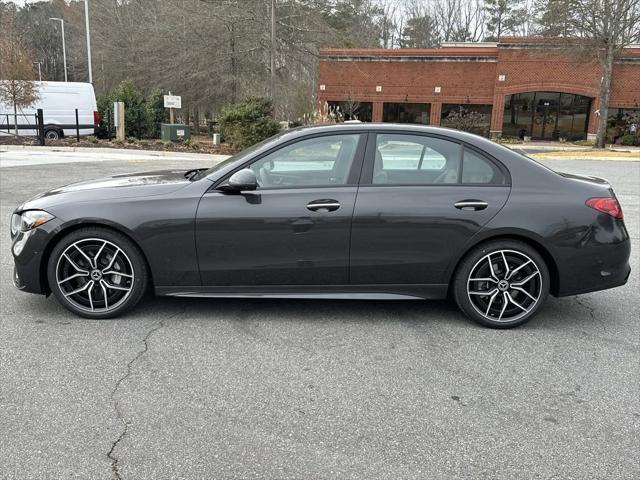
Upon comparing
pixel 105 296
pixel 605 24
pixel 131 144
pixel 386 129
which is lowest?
pixel 105 296

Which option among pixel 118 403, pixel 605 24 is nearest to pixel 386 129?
pixel 118 403

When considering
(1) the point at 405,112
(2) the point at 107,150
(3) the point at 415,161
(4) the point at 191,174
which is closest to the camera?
(3) the point at 415,161

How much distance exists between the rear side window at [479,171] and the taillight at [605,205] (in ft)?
2.30

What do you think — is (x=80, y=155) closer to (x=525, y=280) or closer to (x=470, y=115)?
(x=525, y=280)

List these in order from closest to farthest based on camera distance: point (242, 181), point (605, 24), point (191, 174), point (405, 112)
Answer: point (242, 181) < point (191, 174) < point (605, 24) < point (405, 112)

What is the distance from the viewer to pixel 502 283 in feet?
14.3

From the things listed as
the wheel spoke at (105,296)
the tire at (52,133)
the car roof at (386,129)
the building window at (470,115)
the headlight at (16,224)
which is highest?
the building window at (470,115)

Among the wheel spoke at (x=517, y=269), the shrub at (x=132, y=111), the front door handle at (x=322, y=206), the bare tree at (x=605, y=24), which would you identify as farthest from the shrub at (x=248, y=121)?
the wheel spoke at (x=517, y=269)

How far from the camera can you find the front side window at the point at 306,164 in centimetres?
437

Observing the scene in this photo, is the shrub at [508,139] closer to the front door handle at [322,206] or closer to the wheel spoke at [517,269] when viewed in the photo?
the wheel spoke at [517,269]

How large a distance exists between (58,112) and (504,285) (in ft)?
81.6

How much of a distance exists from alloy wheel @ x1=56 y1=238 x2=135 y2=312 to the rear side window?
2.68m

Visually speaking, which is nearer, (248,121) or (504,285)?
(504,285)

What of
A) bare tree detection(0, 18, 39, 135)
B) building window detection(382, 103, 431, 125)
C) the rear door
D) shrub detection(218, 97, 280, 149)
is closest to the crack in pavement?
the rear door
